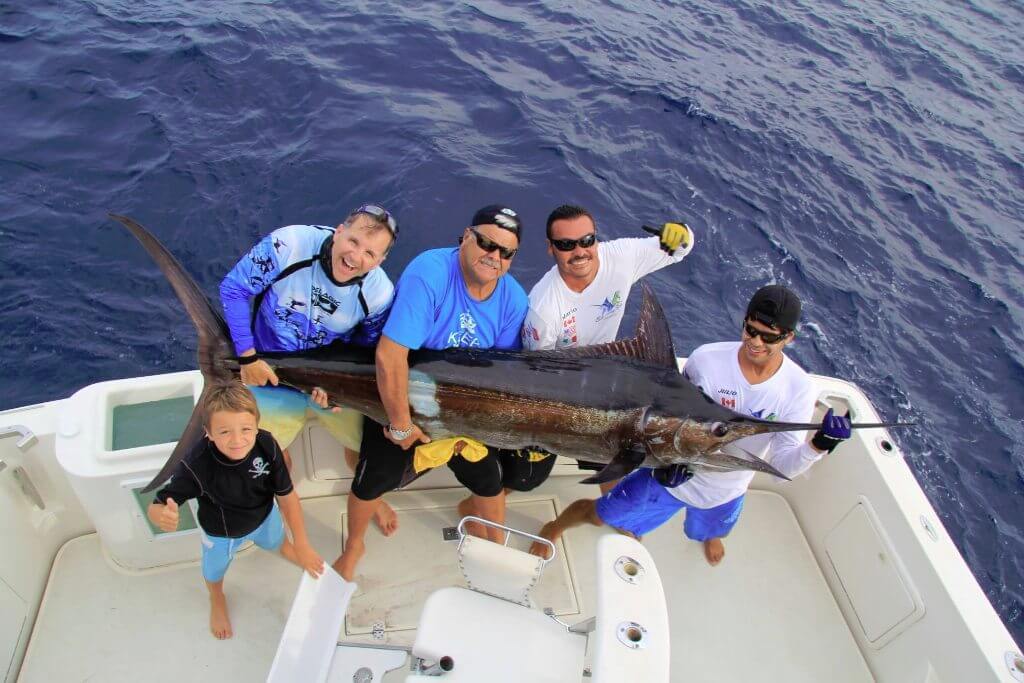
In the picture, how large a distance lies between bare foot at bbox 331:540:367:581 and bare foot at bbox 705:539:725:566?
173 centimetres

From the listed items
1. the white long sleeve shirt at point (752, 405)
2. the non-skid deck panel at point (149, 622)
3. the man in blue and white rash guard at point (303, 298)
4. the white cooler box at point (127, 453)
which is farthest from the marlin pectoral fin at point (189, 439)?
the white long sleeve shirt at point (752, 405)

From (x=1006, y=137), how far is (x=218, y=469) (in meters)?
12.4

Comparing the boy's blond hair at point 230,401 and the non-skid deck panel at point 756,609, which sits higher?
the boy's blond hair at point 230,401

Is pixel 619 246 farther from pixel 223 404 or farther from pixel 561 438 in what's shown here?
pixel 223 404

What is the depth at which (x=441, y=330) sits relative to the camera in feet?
8.83

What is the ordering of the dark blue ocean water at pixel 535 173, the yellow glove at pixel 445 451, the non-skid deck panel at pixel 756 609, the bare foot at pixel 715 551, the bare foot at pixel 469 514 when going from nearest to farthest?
the yellow glove at pixel 445 451 < the non-skid deck panel at pixel 756 609 < the bare foot at pixel 469 514 < the bare foot at pixel 715 551 < the dark blue ocean water at pixel 535 173

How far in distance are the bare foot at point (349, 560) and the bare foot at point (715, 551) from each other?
1.73m

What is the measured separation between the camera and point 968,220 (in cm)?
812

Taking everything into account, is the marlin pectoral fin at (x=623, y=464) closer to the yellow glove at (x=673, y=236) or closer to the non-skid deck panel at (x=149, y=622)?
the yellow glove at (x=673, y=236)

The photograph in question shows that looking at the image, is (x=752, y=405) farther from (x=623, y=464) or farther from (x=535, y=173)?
(x=535, y=173)

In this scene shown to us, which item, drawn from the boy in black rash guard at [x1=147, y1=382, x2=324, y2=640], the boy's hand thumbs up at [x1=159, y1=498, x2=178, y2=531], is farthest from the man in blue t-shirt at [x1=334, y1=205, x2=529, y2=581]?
the boy's hand thumbs up at [x1=159, y1=498, x2=178, y2=531]

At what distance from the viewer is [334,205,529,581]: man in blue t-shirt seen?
2482mm

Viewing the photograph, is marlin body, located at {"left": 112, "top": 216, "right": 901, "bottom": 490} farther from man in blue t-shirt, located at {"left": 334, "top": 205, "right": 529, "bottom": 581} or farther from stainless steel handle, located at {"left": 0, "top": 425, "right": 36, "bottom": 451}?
stainless steel handle, located at {"left": 0, "top": 425, "right": 36, "bottom": 451}

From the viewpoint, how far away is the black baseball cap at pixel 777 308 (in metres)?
2.34
